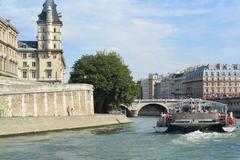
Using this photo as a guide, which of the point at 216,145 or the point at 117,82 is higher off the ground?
the point at 117,82

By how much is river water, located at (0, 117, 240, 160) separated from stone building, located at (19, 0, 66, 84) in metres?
81.7

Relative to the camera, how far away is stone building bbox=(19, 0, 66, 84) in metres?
134

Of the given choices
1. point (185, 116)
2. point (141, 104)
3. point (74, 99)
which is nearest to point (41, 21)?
point (141, 104)

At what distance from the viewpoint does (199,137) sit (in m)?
50.5

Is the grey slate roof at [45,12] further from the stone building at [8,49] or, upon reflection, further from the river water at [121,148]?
the river water at [121,148]

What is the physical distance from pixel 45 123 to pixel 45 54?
7601 cm

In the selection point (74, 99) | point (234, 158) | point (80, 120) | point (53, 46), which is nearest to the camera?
point (234, 158)

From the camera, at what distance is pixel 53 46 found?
135 meters

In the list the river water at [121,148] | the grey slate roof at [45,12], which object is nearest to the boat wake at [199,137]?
the river water at [121,148]

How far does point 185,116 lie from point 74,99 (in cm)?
2705

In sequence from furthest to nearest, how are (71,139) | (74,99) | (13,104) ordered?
(74,99), (13,104), (71,139)

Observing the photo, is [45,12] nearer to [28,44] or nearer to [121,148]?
[28,44]

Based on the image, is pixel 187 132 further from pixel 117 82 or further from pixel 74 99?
pixel 117 82

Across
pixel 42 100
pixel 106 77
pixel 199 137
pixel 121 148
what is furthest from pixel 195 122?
pixel 106 77
